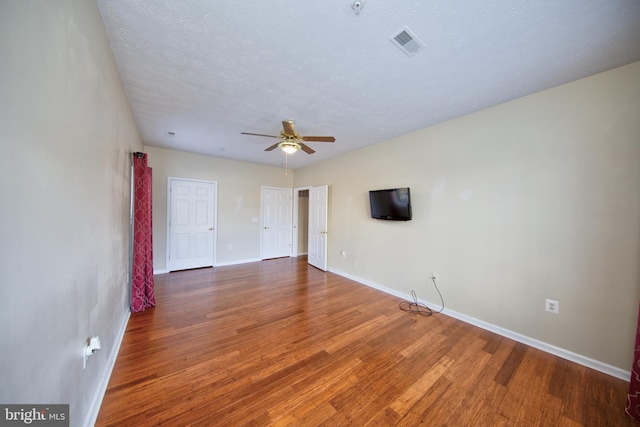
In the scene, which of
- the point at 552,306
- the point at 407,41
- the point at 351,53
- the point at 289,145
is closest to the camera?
the point at 407,41

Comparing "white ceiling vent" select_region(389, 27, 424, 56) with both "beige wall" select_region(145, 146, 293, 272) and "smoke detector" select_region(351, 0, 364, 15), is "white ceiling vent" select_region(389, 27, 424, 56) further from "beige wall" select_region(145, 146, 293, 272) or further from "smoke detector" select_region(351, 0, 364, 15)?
"beige wall" select_region(145, 146, 293, 272)

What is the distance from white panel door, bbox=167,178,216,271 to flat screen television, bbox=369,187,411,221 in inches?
150

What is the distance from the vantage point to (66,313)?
1068mm

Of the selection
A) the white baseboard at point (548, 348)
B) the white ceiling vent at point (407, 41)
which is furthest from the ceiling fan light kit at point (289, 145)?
the white baseboard at point (548, 348)

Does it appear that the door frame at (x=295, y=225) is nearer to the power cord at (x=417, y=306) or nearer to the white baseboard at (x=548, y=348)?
the power cord at (x=417, y=306)

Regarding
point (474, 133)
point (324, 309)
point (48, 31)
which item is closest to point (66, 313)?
point (48, 31)

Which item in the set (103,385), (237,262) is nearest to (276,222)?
(237,262)

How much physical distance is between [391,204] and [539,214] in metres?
1.72

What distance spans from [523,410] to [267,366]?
2.01m

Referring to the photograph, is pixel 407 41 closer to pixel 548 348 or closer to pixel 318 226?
pixel 548 348

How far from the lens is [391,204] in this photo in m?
3.52

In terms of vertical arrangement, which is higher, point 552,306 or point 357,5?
point 357,5

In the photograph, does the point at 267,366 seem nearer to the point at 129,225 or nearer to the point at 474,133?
the point at 129,225

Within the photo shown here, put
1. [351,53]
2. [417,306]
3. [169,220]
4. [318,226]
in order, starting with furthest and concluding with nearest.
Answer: [318,226] < [169,220] < [417,306] < [351,53]
